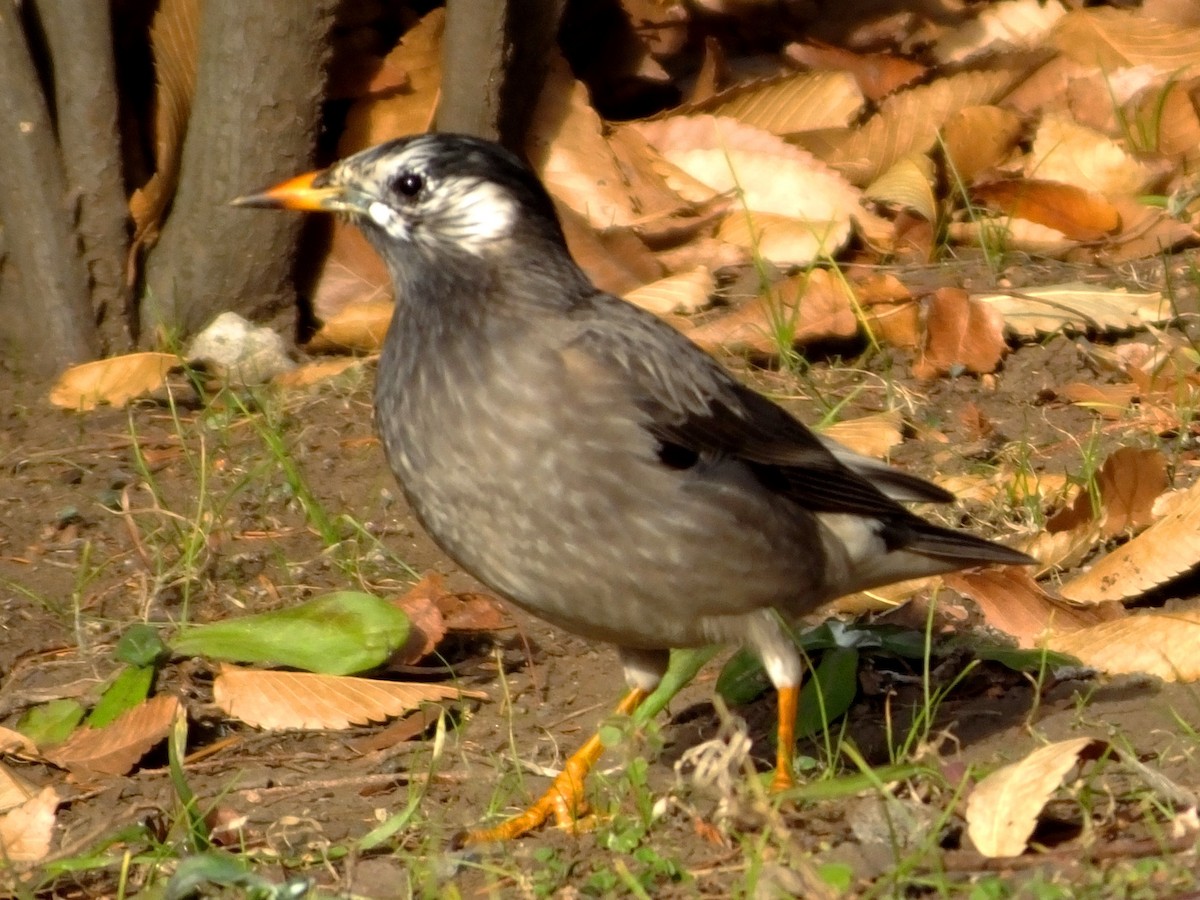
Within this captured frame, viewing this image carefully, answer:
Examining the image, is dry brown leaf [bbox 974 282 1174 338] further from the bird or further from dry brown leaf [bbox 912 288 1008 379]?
the bird

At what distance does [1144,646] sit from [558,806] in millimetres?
1428

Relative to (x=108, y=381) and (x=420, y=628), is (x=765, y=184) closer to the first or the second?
(x=108, y=381)

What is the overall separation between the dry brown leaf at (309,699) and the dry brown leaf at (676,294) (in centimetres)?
215

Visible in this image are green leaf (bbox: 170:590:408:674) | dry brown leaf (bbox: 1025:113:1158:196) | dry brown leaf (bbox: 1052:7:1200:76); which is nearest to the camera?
green leaf (bbox: 170:590:408:674)

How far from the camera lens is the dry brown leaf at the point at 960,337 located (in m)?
6.07

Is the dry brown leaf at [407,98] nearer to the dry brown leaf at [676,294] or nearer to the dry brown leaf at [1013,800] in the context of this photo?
the dry brown leaf at [676,294]

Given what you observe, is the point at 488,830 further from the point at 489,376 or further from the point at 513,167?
the point at 513,167

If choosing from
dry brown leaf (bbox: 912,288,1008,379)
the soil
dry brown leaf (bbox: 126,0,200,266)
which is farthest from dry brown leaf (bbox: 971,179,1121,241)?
dry brown leaf (bbox: 126,0,200,266)

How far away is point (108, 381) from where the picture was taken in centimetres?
618

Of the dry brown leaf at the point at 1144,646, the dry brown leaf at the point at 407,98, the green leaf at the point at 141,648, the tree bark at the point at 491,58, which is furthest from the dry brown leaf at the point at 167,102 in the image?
the dry brown leaf at the point at 1144,646

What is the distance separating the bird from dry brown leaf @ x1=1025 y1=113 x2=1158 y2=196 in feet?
9.45

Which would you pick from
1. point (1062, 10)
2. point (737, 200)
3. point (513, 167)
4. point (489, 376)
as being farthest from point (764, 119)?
point (489, 376)

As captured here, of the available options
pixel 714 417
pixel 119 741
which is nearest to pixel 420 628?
pixel 119 741

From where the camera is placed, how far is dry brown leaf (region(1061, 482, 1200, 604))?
464 cm
